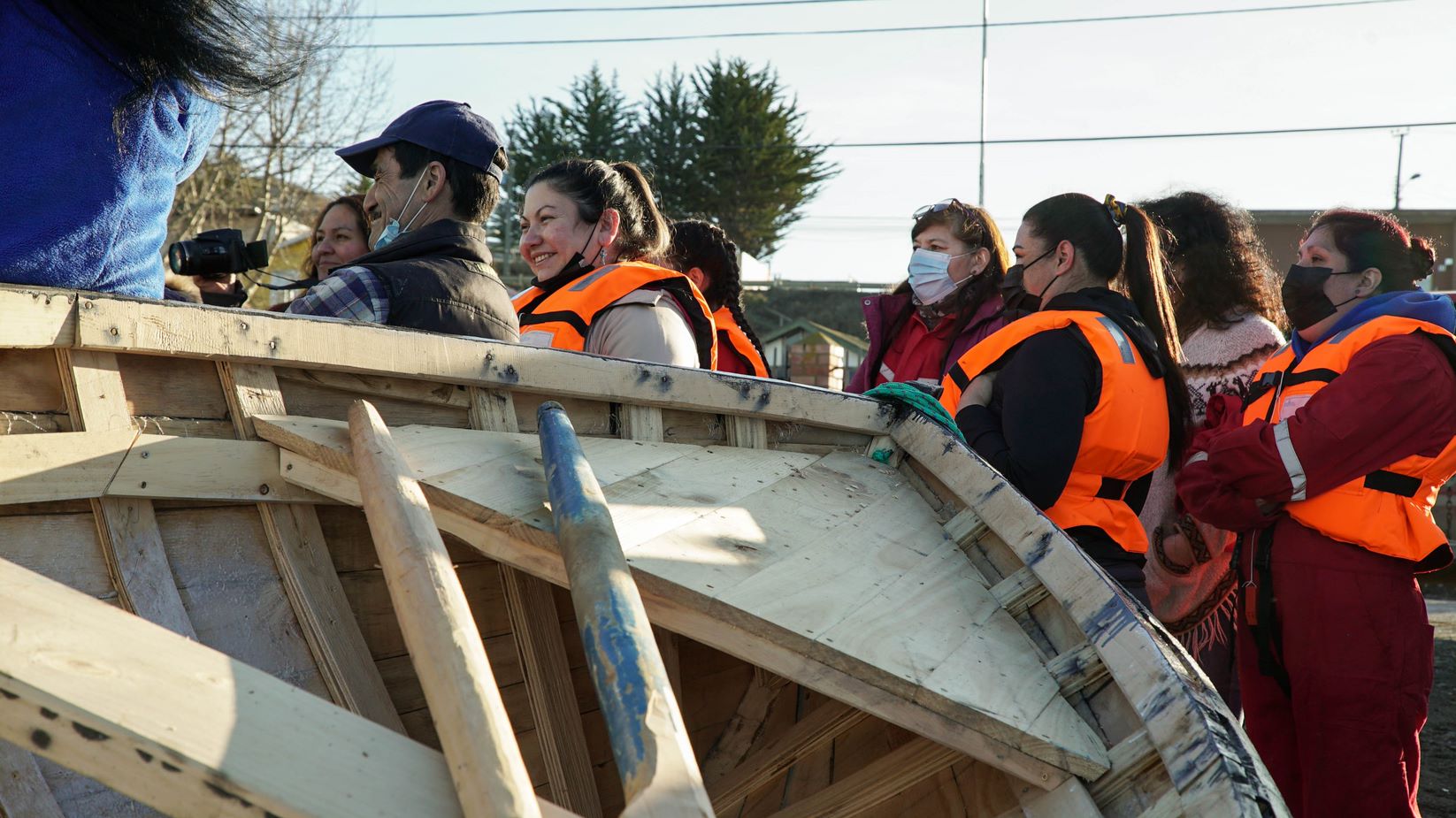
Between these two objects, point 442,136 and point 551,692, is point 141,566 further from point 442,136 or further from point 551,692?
point 442,136

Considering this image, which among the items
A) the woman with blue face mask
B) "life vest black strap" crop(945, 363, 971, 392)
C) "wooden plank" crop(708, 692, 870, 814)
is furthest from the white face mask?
"wooden plank" crop(708, 692, 870, 814)

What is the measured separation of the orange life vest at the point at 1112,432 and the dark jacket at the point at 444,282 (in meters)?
1.27

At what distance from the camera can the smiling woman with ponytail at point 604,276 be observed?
296cm

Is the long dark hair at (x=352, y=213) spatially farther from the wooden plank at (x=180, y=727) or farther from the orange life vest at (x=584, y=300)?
the wooden plank at (x=180, y=727)

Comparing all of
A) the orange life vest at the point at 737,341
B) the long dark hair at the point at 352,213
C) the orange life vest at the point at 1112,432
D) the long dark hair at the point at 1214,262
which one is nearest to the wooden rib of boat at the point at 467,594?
the orange life vest at the point at 1112,432

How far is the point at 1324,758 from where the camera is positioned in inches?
101

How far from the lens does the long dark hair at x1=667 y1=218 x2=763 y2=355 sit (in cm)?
447

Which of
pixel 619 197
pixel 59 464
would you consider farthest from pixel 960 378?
pixel 59 464

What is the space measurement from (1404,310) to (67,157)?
9.58ft

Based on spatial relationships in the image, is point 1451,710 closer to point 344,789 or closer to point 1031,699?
point 1031,699

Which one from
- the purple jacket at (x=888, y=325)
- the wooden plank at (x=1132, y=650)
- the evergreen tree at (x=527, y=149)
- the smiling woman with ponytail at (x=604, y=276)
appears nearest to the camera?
the wooden plank at (x=1132, y=650)

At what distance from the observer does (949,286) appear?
382 cm

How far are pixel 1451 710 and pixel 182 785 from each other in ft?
18.8

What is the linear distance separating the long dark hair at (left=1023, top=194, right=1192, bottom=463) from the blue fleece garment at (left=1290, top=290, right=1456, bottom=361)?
1.37ft
